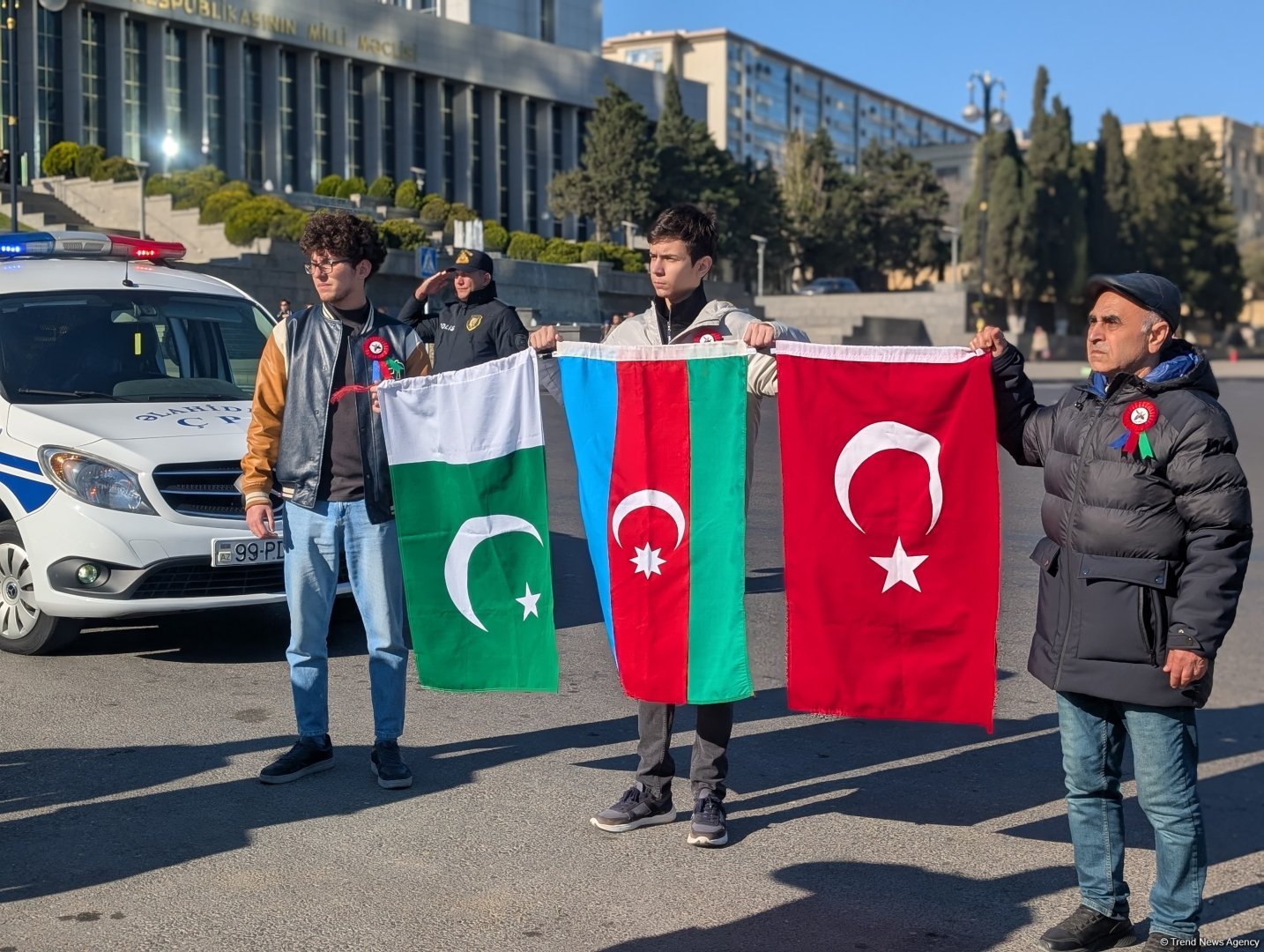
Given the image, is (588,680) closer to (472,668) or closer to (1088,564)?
(472,668)

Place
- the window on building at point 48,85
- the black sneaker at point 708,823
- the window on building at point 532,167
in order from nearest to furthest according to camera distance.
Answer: the black sneaker at point 708,823, the window on building at point 48,85, the window on building at point 532,167

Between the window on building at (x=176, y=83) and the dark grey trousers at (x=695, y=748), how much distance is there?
57.0 m

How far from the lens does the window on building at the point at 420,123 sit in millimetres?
69938

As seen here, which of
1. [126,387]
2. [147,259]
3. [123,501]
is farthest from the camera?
[147,259]

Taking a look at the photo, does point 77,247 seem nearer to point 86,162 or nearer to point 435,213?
point 86,162

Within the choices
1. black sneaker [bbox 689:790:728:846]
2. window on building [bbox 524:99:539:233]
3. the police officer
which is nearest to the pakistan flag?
black sneaker [bbox 689:790:728:846]

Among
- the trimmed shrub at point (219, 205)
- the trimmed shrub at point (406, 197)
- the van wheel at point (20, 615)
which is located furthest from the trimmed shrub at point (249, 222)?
the van wheel at point (20, 615)

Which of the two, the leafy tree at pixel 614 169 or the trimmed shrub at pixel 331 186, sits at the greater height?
the leafy tree at pixel 614 169

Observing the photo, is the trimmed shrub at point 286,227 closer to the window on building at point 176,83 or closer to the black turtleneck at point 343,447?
the window on building at point 176,83

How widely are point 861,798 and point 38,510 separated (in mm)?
4180

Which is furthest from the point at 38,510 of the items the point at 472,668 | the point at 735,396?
the point at 735,396

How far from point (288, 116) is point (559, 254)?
2060 centimetres

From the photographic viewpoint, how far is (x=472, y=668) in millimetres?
5316

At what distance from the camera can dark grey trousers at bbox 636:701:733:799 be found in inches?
192
